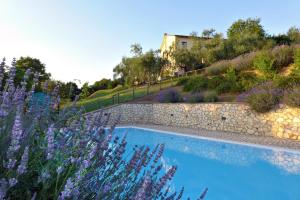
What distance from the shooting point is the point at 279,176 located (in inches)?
254

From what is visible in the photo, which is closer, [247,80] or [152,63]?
[247,80]

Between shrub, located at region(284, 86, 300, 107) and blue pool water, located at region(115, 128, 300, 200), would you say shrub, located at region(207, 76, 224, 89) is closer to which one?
shrub, located at region(284, 86, 300, 107)

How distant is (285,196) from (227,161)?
8.35 ft

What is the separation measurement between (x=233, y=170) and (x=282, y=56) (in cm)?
1147

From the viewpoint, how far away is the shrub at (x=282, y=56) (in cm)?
1586

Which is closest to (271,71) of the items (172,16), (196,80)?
(196,80)

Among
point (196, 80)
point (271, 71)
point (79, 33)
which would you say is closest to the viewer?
point (79, 33)

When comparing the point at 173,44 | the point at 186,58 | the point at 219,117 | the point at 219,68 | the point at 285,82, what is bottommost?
the point at 219,117

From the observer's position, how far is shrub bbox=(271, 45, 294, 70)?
15.9 m

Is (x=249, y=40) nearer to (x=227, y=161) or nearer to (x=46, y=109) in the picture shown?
(x=227, y=161)

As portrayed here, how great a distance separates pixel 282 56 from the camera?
1616 centimetres

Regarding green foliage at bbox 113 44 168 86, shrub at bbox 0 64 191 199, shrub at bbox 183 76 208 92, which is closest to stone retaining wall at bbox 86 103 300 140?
shrub at bbox 183 76 208 92

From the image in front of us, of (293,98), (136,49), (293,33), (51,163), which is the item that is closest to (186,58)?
(136,49)

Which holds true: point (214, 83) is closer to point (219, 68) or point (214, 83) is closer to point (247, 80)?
point (247, 80)
